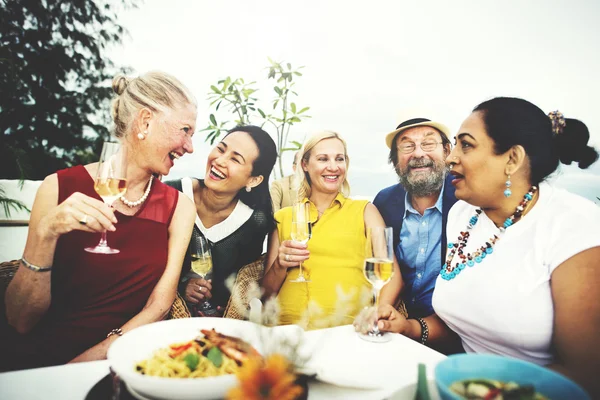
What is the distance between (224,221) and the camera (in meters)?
2.70

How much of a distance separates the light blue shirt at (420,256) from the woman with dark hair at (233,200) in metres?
0.99

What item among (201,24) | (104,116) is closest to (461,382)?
(201,24)

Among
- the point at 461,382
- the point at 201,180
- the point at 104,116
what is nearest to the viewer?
the point at 461,382

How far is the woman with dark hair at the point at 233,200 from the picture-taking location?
262cm

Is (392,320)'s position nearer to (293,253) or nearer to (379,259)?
(379,259)

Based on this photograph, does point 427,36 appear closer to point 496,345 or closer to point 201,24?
point 201,24

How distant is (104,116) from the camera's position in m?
5.41

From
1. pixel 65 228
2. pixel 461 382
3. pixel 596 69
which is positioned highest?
pixel 596 69

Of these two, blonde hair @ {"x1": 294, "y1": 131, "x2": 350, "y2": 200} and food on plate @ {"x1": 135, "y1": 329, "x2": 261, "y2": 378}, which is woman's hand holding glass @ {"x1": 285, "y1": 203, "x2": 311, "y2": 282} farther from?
food on plate @ {"x1": 135, "y1": 329, "x2": 261, "y2": 378}

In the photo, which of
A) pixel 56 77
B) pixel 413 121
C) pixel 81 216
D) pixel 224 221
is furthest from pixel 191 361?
pixel 56 77

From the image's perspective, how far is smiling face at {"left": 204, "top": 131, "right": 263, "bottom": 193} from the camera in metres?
2.66

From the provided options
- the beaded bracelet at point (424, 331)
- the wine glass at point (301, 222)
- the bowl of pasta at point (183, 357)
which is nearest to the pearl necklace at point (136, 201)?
the wine glass at point (301, 222)

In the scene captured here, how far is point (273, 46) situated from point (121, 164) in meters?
3.00

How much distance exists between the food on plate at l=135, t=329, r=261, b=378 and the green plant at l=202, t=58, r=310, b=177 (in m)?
3.04
